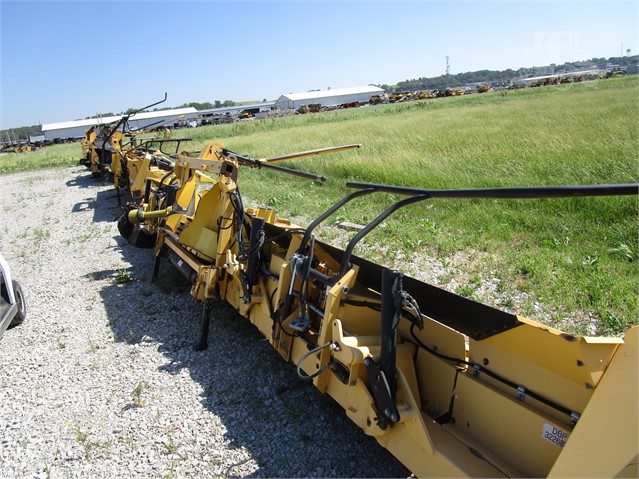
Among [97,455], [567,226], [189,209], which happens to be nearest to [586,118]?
[567,226]

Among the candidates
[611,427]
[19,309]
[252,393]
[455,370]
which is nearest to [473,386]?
[455,370]

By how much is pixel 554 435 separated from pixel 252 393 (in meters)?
2.22

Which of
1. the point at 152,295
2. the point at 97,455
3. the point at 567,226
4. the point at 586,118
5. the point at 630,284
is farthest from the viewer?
the point at 586,118

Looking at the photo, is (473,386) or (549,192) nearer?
(549,192)

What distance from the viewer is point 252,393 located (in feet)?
12.0

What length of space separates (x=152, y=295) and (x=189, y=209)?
1.14 m

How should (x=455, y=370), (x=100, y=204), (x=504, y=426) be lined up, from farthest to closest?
(x=100, y=204) → (x=455, y=370) → (x=504, y=426)

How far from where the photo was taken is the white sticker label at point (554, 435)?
2115 millimetres

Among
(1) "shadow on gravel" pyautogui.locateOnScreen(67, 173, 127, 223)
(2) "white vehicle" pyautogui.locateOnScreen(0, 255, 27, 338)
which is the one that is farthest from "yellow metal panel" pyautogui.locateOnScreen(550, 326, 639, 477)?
(1) "shadow on gravel" pyautogui.locateOnScreen(67, 173, 127, 223)

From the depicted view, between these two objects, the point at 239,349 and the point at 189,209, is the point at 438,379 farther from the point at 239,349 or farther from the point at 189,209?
the point at 189,209

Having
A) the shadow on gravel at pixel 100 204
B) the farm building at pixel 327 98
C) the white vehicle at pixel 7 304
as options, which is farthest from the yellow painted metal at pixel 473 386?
the farm building at pixel 327 98

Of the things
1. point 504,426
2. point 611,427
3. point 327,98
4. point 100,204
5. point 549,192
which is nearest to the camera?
point 611,427

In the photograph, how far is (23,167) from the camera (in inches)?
907

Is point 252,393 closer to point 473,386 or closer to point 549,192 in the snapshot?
point 473,386
